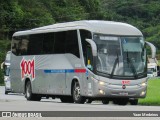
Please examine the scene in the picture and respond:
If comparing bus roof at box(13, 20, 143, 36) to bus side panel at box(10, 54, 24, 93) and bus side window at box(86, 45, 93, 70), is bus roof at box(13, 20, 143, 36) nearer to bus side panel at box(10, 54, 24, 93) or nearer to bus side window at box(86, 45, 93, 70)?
bus side window at box(86, 45, 93, 70)

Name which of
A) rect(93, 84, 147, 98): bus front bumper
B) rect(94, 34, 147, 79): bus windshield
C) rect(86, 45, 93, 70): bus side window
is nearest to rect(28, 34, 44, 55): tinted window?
rect(86, 45, 93, 70): bus side window

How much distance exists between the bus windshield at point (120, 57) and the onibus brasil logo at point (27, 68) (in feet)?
20.7

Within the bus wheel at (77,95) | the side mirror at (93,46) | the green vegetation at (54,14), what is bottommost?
the bus wheel at (77,95)

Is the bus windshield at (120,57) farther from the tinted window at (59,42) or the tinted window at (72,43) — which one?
the tinted window at (59,42)

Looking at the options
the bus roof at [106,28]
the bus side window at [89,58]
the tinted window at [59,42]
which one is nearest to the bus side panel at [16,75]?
the tinted window at [59,42]

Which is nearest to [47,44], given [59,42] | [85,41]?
[59,42]

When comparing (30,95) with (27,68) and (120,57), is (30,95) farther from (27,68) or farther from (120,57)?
(120,57)

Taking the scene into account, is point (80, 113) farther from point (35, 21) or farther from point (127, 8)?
point (127, 8)

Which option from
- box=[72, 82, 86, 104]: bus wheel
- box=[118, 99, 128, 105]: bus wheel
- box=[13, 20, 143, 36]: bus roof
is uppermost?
box=[13, 20, 143, 36]: bus roof

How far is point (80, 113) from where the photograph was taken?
1836 centimetres

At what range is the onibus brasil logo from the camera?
33.2m

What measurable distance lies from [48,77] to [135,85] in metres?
5.31

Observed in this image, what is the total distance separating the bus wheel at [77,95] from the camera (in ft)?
92.9

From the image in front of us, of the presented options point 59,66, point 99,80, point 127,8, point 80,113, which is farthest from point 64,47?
point 127,8
